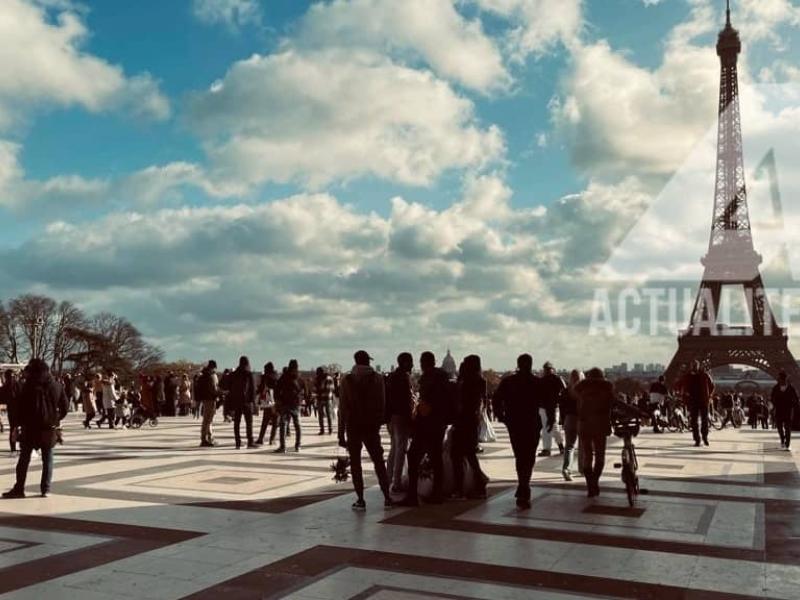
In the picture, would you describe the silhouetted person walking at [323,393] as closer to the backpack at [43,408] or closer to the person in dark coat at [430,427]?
the backpack at [43,408]

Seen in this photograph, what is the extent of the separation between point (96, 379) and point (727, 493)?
63.2ft

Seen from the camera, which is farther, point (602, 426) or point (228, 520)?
point (602, 426)

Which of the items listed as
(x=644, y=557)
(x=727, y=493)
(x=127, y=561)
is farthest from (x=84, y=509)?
(x=727, y=493)

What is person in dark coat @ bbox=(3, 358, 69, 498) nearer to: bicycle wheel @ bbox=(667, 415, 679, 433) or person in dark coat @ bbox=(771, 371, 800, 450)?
person in dark coat @ bbox=(771, 371, 800, 450)

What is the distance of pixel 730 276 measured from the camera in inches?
2564

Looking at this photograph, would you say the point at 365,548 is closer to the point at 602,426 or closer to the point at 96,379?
the point at 602,426

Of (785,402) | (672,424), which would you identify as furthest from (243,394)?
(672,424)

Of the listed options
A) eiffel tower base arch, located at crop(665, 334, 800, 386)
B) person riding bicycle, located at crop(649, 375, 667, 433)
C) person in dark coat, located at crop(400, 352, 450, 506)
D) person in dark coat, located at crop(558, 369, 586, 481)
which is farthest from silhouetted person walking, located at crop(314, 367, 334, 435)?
eiffel tower base arch, located at crop(665, 334, 800, 386)

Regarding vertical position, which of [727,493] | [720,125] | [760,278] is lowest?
[727,493]

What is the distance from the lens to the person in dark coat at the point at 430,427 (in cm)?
907

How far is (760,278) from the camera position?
2576 inches

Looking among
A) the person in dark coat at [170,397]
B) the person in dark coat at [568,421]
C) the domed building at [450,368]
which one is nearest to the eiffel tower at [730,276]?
the domed building at [450,368]

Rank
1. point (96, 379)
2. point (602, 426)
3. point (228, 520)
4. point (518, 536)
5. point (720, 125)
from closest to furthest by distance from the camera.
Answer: point (518, 536)
point (228, 520)
point (602, 426)
point (96, 379)
point (720, 125)

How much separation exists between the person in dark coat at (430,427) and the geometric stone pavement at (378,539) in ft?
1.05
